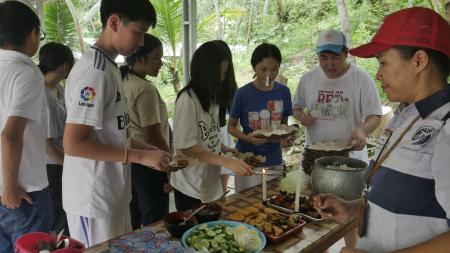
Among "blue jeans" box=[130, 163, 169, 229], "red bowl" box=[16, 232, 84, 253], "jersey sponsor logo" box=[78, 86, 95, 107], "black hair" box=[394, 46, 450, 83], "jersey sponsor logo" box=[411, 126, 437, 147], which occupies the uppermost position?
"black hair" box=[394, 46, 450, 83]

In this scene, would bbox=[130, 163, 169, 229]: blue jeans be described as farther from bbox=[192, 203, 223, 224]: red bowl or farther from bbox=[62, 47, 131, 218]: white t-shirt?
bbox=[192, 203, 223, 224]: red bowl

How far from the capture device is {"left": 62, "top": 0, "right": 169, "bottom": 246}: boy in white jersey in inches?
57.2

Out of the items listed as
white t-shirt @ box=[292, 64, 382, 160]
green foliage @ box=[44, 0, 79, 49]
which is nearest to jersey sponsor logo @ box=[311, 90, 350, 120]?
white t-shirt @ box=[292, 64, 382, 160]

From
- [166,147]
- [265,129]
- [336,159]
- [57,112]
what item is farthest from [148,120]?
[336,159]

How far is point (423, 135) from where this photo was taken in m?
0.95

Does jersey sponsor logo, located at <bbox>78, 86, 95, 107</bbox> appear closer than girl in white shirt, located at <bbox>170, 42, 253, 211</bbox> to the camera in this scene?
Yes

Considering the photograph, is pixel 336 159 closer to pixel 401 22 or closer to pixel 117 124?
pixel 401 22

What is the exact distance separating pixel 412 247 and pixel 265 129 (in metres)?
1.72

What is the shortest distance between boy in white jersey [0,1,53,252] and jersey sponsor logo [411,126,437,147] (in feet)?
5.49

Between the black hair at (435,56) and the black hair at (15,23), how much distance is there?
1.71 meters

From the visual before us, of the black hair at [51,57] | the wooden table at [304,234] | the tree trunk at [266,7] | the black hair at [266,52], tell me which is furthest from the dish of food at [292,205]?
the tree trunk at [266,7]

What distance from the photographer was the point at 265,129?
103 inches

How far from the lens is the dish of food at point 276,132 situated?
2398 millimetres

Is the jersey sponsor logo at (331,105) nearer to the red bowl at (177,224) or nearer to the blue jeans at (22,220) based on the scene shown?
the red bowl at (177,224)
